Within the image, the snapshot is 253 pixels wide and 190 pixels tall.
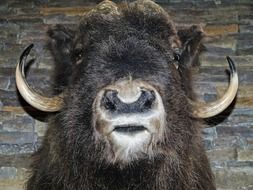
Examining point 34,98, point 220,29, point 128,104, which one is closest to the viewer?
point 128,104

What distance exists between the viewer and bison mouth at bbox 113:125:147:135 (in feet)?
12.7

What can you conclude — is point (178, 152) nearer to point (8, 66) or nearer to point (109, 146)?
point (109, 146)

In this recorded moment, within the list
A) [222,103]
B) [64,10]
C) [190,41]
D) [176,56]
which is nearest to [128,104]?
Result: [176,56]

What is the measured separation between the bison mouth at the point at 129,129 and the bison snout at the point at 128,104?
97 millimetres

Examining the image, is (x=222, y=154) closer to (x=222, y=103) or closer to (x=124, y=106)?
(x=222, y=103)

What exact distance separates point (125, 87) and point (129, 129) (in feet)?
0.79

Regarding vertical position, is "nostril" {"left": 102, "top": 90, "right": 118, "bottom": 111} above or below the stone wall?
above

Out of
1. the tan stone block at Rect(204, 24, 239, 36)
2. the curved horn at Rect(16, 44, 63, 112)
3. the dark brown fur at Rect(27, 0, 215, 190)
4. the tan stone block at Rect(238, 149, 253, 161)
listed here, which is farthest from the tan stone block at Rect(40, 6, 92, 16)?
the curved horn at Rect(16, 44, 63, 112)

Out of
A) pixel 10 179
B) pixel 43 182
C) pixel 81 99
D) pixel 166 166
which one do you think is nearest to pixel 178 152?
pixel 166 166

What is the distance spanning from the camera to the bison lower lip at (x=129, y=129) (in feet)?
12.7

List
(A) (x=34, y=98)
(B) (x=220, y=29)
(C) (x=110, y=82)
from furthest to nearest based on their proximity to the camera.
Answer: (B) (x=220, y=29)
(A) (x=34, y=98)
(C) (x=110, y=82)

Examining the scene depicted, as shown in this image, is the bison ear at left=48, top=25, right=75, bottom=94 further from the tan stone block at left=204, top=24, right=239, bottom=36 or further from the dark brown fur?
the tan stone block at left=204, top=24, right=239, bottom=36

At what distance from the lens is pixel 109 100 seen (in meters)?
3.88

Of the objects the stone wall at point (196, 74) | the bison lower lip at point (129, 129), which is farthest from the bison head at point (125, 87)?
the stone wall at point (196, 74)
